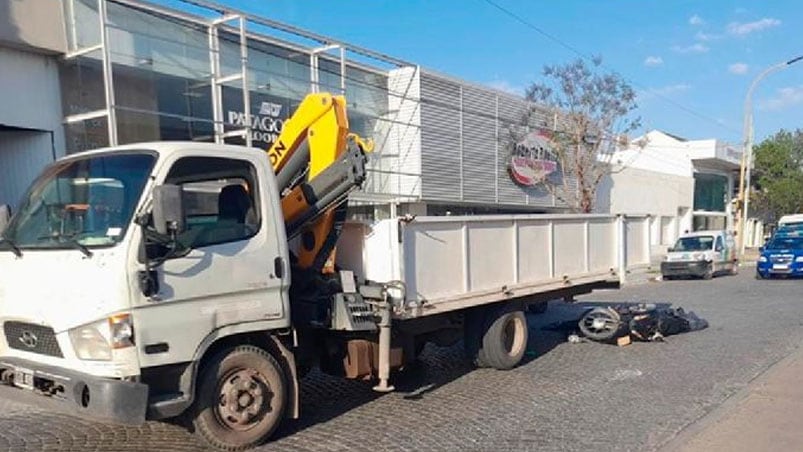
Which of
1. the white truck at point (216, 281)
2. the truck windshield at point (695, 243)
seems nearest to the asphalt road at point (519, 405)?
the white truck at point (216, 281)

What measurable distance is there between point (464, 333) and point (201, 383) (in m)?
3.65

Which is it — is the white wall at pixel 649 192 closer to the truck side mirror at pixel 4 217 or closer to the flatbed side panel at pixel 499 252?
the flatbed side panel at pixel 499 252

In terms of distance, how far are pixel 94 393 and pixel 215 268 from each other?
46.2 inches

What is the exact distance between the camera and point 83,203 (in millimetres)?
4699

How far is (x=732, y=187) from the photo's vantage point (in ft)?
159

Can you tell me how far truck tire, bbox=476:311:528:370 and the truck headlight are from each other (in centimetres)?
441

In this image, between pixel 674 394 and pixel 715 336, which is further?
pixel 715 336

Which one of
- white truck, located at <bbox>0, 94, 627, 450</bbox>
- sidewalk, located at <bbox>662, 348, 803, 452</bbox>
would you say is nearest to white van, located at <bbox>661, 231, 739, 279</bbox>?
sidewalk, located at <bbox>662, 348, 803, 452</bbox>

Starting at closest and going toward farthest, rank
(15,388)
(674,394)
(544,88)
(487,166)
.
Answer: (15,388) → (674,394) → (487,166) → (544,88)

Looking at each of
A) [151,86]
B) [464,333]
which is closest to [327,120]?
[464,333]

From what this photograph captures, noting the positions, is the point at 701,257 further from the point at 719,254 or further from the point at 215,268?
the point at 215,268

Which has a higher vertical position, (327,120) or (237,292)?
(327,120)

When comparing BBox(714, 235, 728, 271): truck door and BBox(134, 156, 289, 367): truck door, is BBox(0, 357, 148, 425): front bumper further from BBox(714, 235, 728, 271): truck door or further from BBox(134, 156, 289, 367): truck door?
BBox(714, 235, 728, 271): truck door

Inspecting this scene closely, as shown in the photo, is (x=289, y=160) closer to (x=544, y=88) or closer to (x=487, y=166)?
(x=487, y=166)
